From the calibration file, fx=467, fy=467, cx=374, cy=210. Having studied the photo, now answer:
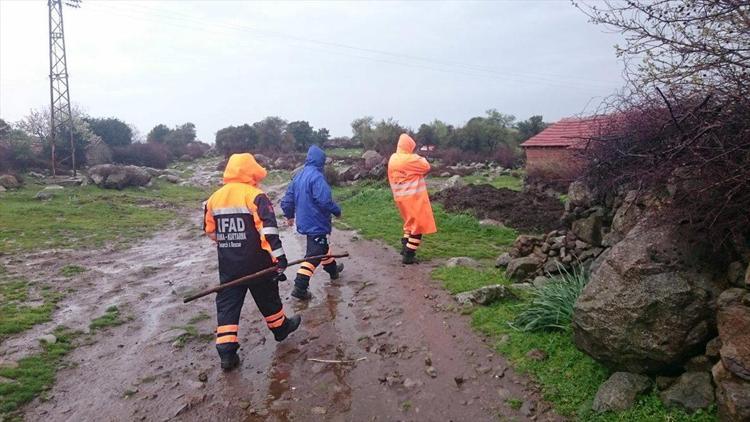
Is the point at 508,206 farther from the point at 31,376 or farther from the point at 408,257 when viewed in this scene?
the point at 31,376

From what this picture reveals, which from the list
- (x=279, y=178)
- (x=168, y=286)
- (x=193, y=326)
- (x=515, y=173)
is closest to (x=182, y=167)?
(x=279, y=178)

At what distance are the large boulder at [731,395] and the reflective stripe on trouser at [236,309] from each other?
3.86 meters

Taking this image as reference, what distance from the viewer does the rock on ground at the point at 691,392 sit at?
3075 mm

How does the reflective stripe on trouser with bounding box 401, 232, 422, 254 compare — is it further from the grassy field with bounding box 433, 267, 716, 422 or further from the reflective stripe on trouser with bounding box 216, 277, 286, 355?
the reflective stripe on trouser with bounding box 216, 277, 286, 355

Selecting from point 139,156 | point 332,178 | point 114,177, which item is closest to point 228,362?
point 332,178

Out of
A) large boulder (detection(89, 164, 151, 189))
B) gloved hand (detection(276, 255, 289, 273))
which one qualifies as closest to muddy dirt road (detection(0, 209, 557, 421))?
gloved hand (detection(276, 255, 289, 273))

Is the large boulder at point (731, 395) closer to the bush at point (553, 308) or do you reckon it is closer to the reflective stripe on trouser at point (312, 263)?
the bush at point (553, 308)

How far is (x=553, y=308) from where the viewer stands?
4.81m

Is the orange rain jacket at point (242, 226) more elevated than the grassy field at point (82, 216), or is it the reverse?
the orange rain jacket at point (242, 226)

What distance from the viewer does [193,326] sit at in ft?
19.4

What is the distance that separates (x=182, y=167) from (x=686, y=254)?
3471 cm

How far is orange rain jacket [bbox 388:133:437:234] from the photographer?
7.87m

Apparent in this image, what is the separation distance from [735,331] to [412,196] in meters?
5.34

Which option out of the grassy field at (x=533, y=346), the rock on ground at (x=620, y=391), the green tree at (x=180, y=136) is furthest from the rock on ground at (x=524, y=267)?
the green tree at (x=180, y=136)
